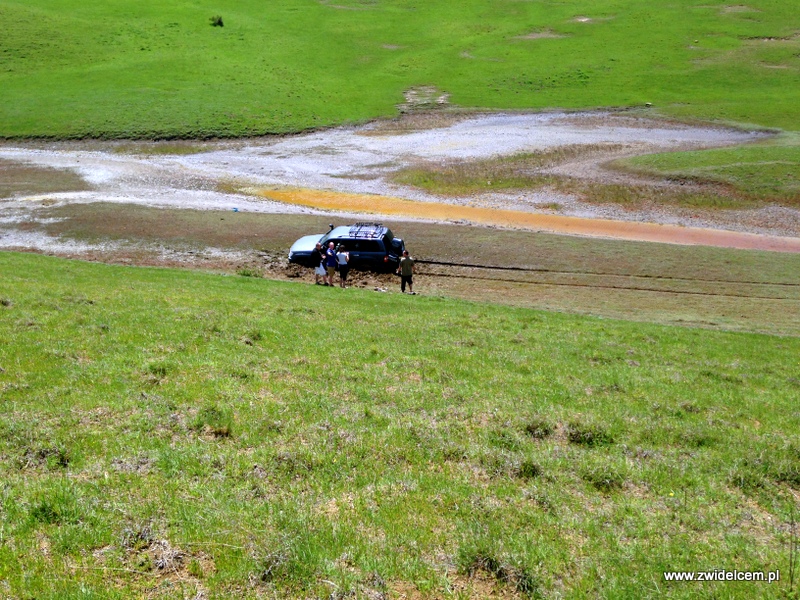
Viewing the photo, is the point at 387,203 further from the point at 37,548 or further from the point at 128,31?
the point at 128,31

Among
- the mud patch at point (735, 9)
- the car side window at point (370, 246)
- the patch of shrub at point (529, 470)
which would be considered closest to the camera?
the patch of shrub at point (529, 470)

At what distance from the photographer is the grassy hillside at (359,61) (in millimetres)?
66812

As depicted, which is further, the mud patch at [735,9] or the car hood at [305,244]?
the mud patch at [735,9]

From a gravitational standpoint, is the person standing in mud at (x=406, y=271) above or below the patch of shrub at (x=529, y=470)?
above

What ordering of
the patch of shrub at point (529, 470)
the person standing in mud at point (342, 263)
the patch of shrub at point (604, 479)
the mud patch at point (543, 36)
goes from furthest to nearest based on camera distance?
the mud patch at point (543, 36), the person standing in mud at point (342, 263), the patch of shrub at point (529, 470), the patch of shrub at point (604, 479)

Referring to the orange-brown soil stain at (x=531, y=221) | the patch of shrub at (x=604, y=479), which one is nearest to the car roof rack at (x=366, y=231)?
the orange-brown soil stain at (x=531, y=221)

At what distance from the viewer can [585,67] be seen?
8031 cm

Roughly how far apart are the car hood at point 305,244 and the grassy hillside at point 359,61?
1320 inches

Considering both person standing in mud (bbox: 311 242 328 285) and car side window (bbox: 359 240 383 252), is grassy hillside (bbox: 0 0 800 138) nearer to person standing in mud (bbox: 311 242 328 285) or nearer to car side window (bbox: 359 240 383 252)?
person standing in mud (bbox: 311 242 328 285)

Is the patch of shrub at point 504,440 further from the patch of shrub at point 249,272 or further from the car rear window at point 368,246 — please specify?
the patch of shrub at point 249,272

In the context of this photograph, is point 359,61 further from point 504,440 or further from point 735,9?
point 504,440

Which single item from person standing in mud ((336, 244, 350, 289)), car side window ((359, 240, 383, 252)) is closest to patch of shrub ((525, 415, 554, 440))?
person standing in mud ((336, 244, 350, 289))

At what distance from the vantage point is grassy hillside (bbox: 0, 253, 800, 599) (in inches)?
268

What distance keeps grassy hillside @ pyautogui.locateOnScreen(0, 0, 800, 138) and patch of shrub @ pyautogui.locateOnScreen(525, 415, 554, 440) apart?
187 ft
